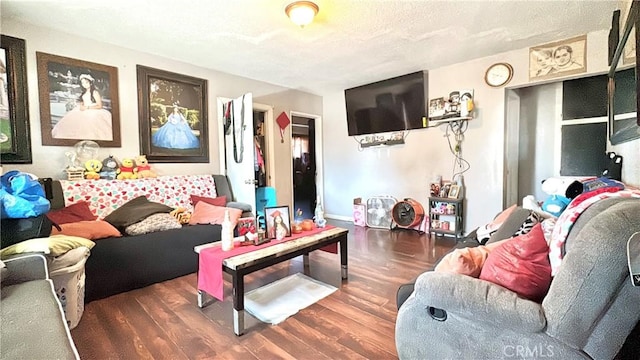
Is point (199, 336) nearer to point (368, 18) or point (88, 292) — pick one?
point (88, 292)

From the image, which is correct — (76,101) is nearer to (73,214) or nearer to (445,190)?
(73,214)

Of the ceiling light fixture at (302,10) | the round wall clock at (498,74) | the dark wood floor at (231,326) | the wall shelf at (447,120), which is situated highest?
the ceiling light fixture at (302,10)

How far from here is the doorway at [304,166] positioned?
5.61 meters

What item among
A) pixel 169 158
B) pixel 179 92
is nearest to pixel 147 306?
pixel 169 158

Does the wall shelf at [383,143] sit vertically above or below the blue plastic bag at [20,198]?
above

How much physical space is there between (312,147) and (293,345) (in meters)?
4.35

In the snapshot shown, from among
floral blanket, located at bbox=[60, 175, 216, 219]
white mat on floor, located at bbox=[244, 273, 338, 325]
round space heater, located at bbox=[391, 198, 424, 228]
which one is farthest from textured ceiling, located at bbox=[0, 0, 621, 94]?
white mat on floor, located at bbox=[244, 273, 338, 325]

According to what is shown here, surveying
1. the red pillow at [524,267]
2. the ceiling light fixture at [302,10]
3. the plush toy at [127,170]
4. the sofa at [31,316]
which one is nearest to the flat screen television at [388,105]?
the ceiling light fixture at [302,10]

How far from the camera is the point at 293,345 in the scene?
5.24 feet

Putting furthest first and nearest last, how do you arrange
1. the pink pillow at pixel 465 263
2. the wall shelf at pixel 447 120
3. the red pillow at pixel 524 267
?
the wall shelf at pixel 447 120 < the pink pillow at pixel 465 263 < the red pillow at pixel 524 267

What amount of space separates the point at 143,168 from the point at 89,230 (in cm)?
111

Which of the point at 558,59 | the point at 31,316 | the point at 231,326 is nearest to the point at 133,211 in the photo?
the point at 231,326

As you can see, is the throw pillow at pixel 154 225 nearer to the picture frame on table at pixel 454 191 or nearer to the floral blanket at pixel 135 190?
the floral blanket at pixel 135 190

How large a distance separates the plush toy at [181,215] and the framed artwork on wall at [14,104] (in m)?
1.30
